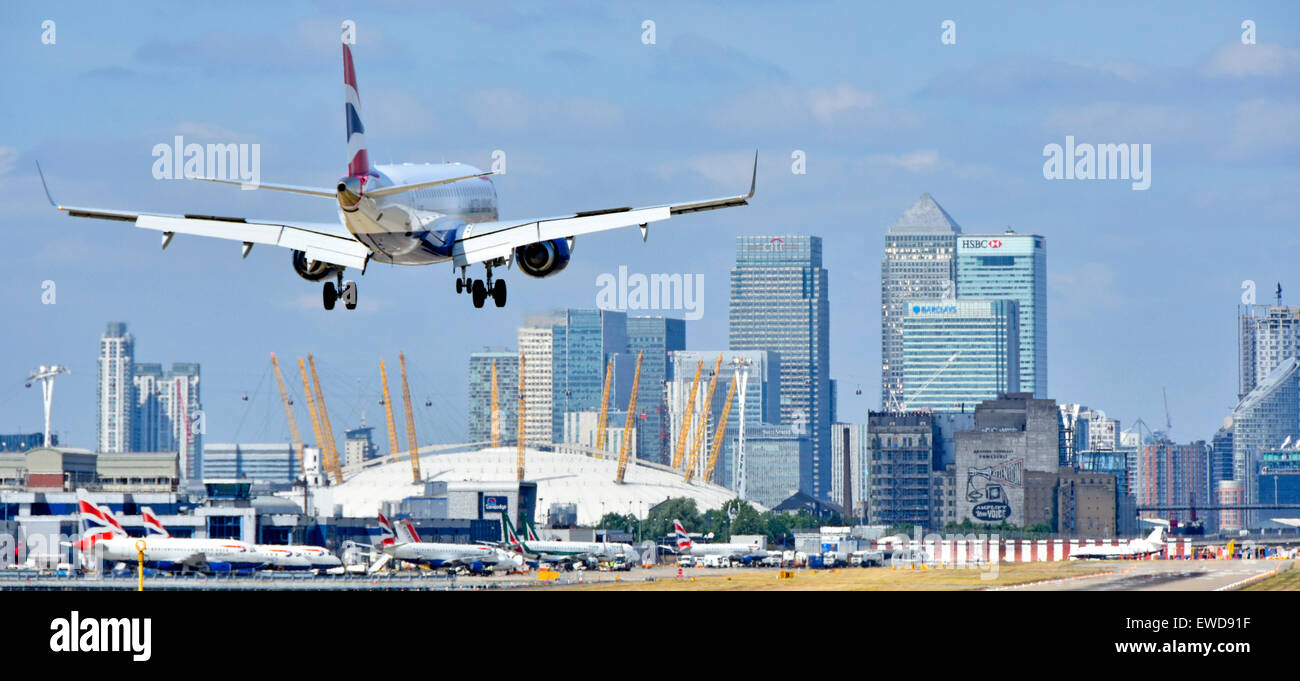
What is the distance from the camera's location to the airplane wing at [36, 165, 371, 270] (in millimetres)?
80188

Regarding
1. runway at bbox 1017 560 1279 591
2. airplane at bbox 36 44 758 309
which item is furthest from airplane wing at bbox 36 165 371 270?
runway at bbox 1017 560 1279 591

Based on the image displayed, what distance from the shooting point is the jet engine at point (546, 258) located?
288ft

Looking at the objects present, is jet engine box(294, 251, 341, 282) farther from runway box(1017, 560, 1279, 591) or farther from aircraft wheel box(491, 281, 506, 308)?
runway box(1017, 560, 1279, 591)

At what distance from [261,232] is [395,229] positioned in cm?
629

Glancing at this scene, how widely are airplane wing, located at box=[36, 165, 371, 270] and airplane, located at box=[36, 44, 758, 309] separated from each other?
46 millimetres

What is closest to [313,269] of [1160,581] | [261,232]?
[261,232]

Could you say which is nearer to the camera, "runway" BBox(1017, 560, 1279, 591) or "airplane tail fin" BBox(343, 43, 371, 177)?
"airplane tail fin" BBox(343, 43, 371, 177)

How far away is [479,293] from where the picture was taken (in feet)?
283

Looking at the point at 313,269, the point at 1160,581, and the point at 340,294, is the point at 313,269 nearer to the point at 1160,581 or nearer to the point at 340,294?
the point at 340,294
